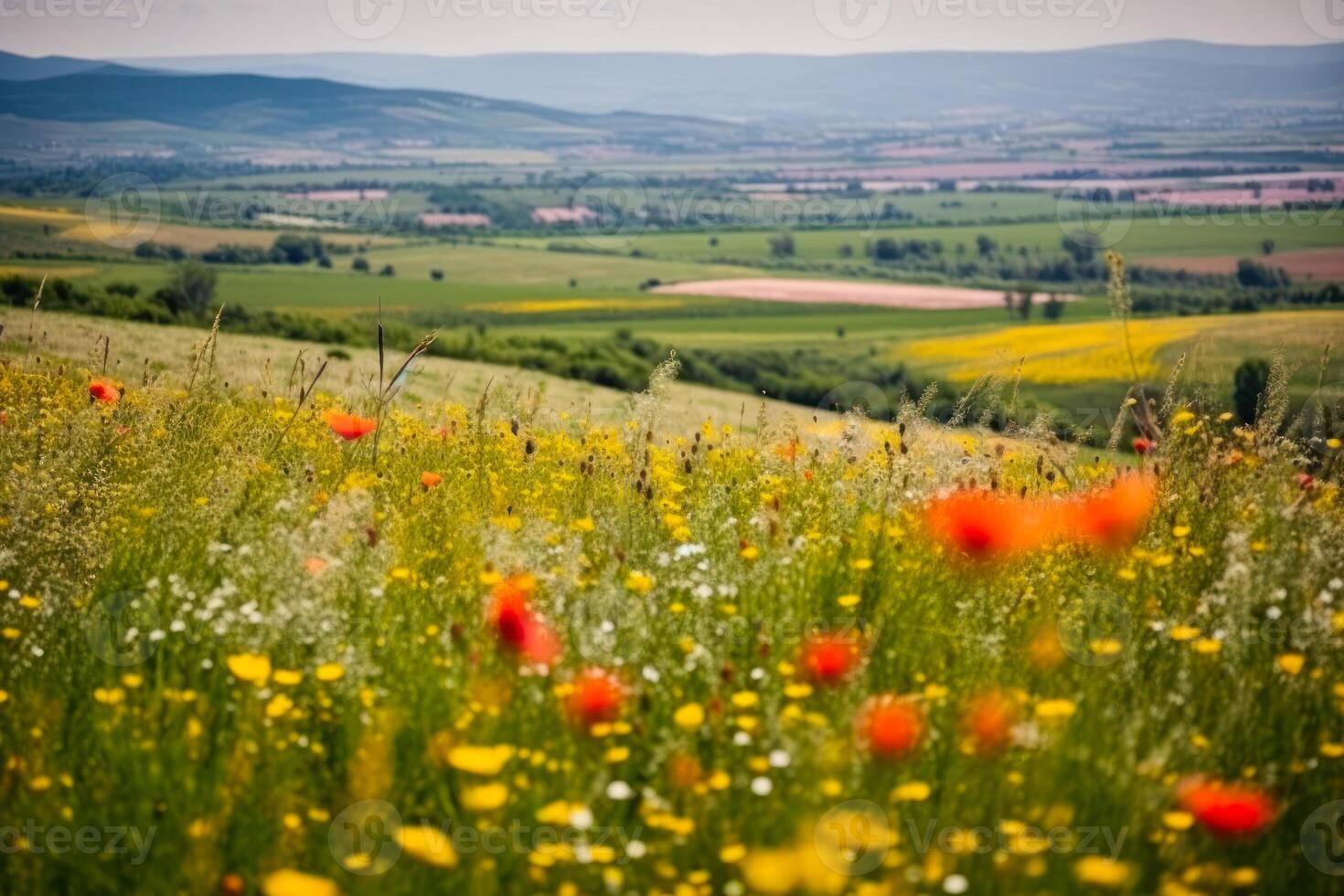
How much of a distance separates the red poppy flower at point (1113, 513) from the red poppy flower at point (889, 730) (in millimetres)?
2429

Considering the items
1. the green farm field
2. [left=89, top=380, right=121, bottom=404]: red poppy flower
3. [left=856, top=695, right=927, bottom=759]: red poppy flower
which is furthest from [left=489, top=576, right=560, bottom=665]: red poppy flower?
the green farm field

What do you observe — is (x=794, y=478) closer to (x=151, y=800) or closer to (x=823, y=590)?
(x=823, y=590)

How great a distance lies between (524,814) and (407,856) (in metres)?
0.38

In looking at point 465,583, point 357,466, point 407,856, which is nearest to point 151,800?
point 407,856

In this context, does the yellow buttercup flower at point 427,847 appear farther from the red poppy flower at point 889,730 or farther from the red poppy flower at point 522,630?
the red poppy flower at point 889,730

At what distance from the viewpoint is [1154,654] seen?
4.62 m
